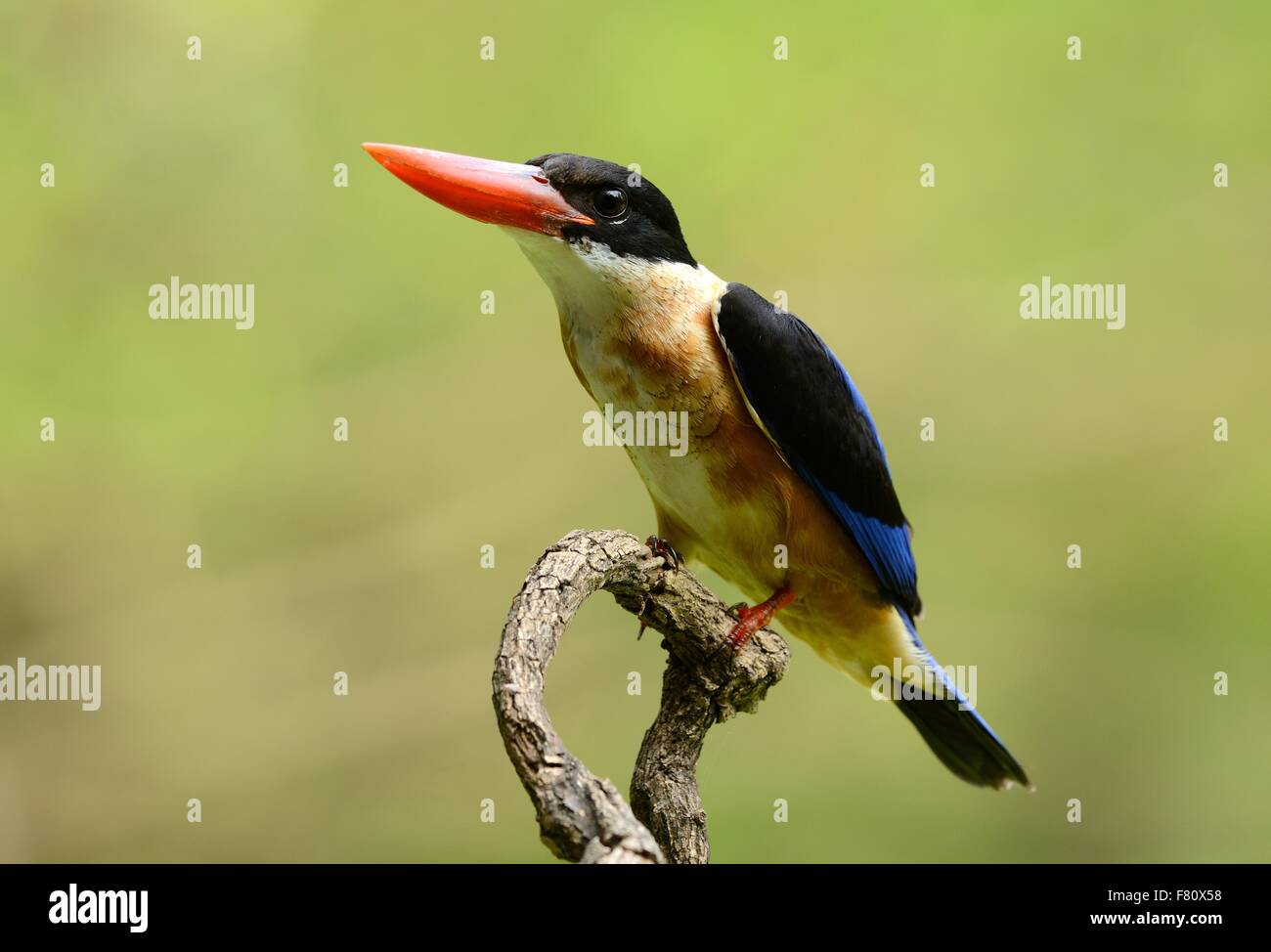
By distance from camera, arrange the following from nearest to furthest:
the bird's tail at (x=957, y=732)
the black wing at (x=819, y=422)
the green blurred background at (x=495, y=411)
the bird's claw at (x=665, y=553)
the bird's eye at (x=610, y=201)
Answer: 1. the bird's claw at (x=665, y=553)
2. the bird's eye at (x=610, y=201)
3. the black wing at (x=819, y=422)
4. the bird's tail at (x=957, y=732)
5. the green blurred background at (x=495, y=411)

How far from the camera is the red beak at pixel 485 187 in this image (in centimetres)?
226

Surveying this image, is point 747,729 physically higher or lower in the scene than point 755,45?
lower

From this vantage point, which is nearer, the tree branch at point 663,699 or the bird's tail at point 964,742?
the tree branch at point 663,699

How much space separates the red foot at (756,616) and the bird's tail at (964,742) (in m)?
0.51

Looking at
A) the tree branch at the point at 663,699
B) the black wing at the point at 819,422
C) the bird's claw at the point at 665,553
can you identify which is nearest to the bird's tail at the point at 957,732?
the black wing at the point at 819,422

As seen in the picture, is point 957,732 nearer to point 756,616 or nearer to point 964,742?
point 964,742

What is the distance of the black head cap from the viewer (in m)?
2.32

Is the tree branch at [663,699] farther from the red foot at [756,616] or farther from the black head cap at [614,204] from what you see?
the black head cap at [614,204]

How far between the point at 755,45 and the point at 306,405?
2142 millimetres

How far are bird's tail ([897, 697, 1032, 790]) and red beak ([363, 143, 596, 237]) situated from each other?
53.6 inches

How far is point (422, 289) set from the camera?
444 cm

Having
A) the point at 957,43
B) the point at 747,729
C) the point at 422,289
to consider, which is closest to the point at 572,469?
the point at 422,289

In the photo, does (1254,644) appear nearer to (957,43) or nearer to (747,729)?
(747,729)

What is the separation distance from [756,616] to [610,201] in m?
0.85
